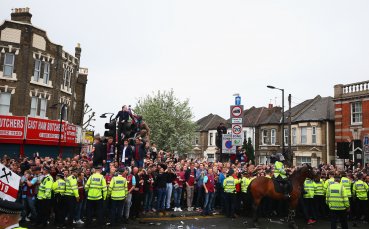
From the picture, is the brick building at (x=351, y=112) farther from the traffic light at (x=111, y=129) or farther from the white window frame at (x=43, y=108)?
the white window frame at (x=43, y=108)

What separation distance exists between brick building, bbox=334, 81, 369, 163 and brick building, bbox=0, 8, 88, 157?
2722cm

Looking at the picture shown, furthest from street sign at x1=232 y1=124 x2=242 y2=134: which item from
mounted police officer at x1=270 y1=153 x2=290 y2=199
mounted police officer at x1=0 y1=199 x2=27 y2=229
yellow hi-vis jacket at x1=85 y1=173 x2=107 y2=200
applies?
mounted police officer at x1=0 y1=199 x2=27 y2=229

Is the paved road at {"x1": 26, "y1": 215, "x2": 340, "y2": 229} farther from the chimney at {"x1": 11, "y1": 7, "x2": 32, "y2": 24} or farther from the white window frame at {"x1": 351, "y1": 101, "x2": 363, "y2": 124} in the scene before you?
the chimney at {"x1": 11, "y1": 7, "x2": 32, "y2": 24}

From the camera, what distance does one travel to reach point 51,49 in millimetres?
Result: 33531

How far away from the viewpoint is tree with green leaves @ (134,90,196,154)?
153ft

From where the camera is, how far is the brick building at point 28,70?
3034 centimetres

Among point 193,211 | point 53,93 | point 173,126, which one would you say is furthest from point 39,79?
point 193,211

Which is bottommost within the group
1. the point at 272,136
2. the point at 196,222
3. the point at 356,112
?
the point at 196,222

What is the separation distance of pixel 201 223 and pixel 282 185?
3494mm

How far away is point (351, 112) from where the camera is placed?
35.3 meters

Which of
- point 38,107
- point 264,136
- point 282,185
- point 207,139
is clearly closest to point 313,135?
point 264,136

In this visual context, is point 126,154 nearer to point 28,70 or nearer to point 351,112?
point 28,70

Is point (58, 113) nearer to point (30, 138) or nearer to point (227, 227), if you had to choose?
point (30, 138)

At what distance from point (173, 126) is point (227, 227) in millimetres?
34120
